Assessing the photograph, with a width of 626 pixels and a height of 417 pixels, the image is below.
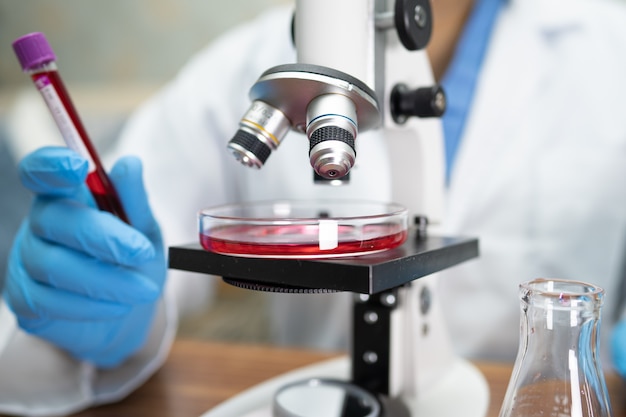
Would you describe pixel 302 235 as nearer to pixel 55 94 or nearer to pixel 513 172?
pixel 55 94

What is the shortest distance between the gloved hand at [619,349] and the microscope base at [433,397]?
19cm

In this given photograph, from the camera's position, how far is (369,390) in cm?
66

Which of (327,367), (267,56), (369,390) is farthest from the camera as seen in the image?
(267,56)

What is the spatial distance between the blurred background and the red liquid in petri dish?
163cm

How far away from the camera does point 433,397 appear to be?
2.32ft

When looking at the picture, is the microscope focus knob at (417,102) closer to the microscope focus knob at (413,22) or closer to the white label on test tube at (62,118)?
the microscope focus knob at (413,22)

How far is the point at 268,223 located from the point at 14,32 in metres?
2.71

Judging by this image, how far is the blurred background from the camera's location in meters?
2.16

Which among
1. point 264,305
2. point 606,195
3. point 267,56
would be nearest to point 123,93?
point 264,305

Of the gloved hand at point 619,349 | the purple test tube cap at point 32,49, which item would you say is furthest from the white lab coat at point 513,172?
the purple test tube cap at point 32,49

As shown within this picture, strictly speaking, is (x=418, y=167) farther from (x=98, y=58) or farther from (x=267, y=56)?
(x=98, y=58)

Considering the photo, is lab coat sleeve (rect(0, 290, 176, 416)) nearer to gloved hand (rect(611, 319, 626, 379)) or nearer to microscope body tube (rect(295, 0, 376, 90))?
microscope body tube (rect(295, 0, 376, 90))

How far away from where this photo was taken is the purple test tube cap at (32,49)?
21.9 inches

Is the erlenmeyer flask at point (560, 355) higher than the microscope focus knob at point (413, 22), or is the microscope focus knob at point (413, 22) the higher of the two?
the microscope focus knob at point (413, 22)
